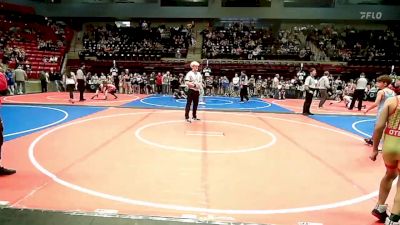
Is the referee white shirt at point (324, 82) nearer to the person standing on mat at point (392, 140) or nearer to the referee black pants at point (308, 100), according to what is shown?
the referee black pants at point (308, 100)

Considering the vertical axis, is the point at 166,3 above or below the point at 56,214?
above

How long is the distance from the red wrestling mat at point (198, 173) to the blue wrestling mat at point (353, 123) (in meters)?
0.97

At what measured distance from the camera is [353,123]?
1120 centimetres

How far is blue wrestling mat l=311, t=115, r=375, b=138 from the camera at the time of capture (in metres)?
9.64

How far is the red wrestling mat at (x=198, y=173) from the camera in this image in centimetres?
383

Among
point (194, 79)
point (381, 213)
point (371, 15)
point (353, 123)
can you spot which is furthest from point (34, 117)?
point (371, 15)

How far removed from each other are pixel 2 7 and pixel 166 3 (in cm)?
1409

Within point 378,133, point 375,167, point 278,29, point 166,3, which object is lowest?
point 375,167

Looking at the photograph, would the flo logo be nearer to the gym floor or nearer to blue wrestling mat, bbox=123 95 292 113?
blue wrestling mat, bbox=123 95 292 113

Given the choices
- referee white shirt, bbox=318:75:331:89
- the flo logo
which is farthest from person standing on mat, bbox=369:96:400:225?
the flo logo

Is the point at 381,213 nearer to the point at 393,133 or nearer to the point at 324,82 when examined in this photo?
the point at 393,133

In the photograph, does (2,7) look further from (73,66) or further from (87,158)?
(87,158)

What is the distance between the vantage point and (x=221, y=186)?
457 centimetres

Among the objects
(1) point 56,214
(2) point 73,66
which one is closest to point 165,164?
(1) point 56,214
